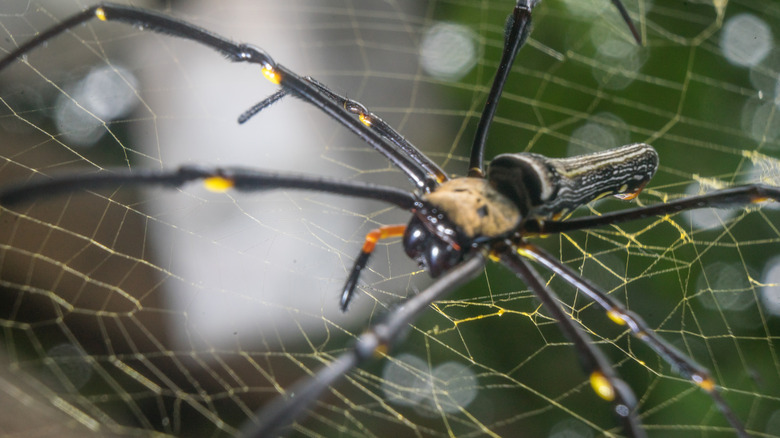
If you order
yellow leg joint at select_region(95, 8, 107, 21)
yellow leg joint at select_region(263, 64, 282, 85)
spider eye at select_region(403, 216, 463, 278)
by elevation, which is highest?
yellow leg joint at select_region(95, 8, 107, 21)

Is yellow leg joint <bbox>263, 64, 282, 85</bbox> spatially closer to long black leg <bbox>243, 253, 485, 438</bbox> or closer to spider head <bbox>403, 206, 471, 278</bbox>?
spider head <bbox>403, 206, 471, 278</bbox>

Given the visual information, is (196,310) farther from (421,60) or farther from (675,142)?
(675,142)

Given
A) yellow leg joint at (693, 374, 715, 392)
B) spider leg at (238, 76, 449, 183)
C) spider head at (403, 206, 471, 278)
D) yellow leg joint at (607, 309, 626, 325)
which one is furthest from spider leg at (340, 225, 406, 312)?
yellow leg joint at (693, 374, 715, 392)

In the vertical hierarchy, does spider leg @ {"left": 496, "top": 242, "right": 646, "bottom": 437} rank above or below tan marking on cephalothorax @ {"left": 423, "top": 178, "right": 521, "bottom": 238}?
below

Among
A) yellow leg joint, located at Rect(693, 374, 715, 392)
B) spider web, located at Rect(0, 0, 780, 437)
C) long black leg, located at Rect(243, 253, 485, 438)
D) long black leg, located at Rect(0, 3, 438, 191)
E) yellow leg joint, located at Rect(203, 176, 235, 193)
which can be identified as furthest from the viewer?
spider web, located at Rect(0, 0, 780, 437)

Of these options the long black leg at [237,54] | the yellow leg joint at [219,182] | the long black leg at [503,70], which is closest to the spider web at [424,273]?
the long black leg at [237,54]

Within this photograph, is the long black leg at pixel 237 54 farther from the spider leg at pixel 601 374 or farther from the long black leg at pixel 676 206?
the spider leg at pixel 601 374

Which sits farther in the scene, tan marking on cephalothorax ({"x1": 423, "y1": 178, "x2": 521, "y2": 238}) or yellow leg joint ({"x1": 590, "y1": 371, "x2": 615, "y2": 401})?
tan marking on cephalothorax ({"x1": 423, "y1": 178, "x2": 521, "y2": 238})

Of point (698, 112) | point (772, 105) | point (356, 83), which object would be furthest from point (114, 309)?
point (772, 105)
